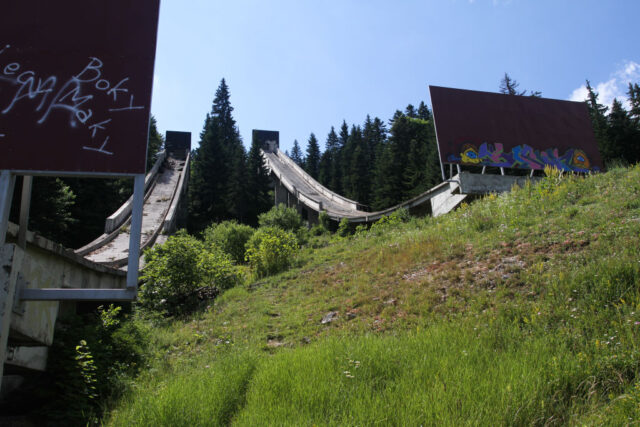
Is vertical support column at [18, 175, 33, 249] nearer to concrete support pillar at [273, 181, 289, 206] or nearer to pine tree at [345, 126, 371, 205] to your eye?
concrete support pillar at [273, 181, 289, 206]

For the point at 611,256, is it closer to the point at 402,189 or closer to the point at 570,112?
the point at 570,112

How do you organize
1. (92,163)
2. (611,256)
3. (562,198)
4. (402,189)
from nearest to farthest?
(92,163)
(611,256)
(562,198)
(402,189)

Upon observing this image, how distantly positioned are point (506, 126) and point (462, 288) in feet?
46.3

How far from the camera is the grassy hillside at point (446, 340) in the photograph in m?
3.41

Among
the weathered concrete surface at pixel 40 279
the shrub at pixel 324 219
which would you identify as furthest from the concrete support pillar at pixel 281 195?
the weathered concrete surface at pixel 40 279

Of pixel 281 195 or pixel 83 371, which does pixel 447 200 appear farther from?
pixel 281 195

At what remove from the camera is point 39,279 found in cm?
504

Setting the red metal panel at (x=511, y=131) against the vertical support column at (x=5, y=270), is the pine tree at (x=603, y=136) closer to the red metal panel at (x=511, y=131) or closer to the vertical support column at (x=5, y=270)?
the red metal panel at (x=511, y=131)

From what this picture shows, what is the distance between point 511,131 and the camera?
1841cm

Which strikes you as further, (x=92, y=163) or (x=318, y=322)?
(x=318, y=322)

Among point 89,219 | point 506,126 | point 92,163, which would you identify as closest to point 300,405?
point 92,163

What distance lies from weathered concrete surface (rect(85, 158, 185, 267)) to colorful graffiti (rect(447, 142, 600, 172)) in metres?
14.5

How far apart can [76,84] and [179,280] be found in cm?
836

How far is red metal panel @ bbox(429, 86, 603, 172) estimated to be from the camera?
17500 mm
